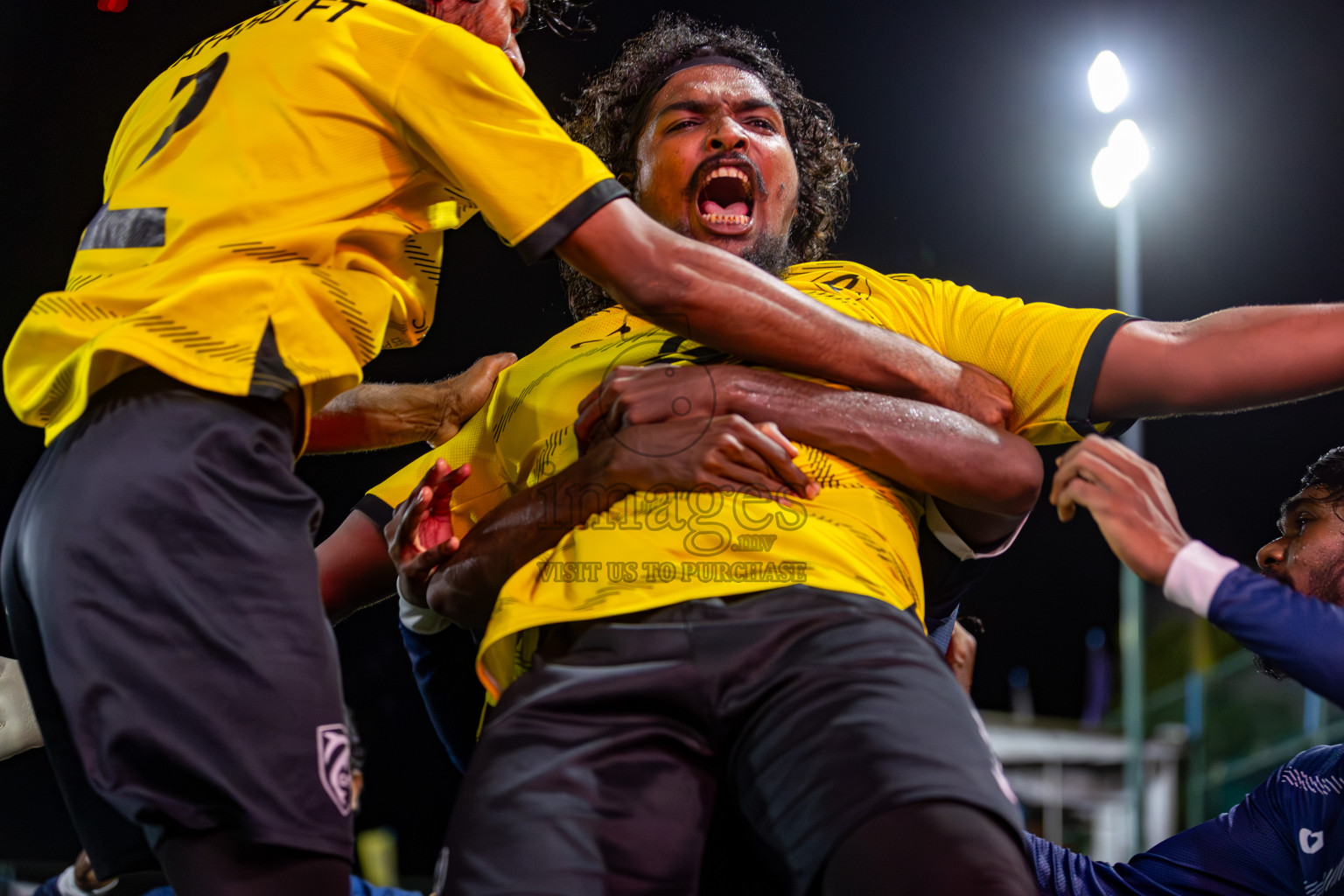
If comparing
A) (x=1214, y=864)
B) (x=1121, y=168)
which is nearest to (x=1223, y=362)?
(x=1214, y=864)

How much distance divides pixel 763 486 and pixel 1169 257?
4.49 metres

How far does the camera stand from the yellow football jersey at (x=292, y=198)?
138 cm

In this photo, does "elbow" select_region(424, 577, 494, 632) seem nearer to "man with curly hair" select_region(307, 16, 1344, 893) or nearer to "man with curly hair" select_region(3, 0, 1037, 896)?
"man with curly hair" select_region(307, 16, 1344, 893)

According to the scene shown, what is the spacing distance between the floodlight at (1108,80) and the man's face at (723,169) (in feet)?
8.93

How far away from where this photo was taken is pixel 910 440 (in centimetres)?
163

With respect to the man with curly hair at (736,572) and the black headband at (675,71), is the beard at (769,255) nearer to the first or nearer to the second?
the man with curly hair at (736,572)

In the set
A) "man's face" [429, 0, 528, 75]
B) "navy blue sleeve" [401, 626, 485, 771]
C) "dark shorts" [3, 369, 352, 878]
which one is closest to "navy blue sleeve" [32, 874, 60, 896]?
"navy blue sleeve" [401, 626, 485, 771]

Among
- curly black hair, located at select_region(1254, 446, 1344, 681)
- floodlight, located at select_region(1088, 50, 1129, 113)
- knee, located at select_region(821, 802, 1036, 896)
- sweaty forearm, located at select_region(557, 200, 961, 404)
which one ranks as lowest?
knee, located at select_region(821, 802, 1036, 896)

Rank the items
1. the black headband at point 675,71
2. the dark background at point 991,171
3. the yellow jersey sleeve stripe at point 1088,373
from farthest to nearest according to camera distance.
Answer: the dark background at point 991,171 < the black headband at point 675,71 < the yellow jersey sleeve stripe at point 1088,373

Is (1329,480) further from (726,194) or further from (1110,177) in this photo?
(1110,177)

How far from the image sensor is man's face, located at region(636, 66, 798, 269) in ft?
7.57

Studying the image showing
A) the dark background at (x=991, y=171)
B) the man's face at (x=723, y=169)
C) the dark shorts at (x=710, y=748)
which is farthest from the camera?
the dark background at (x=991, y=171)

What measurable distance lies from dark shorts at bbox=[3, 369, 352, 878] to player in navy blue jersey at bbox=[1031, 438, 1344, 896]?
1.10 meters

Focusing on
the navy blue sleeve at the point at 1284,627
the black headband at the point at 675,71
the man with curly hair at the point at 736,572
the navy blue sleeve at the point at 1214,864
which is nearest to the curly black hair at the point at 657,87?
the black headband at the point at 675,71
